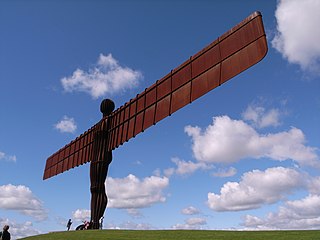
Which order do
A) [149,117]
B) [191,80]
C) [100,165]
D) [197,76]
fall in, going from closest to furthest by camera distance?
[197,76]
[191,80]
[149,117]
[100,165]

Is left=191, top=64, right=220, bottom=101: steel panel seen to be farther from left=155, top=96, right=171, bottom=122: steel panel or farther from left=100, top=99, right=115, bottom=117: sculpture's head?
left=100, top=99, right=115, bottom=117: sculpture's head

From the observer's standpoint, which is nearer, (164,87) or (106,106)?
(164,87)

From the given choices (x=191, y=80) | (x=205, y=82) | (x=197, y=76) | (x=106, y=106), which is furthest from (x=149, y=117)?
(x=106, y=106)

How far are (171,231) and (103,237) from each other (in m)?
2.72

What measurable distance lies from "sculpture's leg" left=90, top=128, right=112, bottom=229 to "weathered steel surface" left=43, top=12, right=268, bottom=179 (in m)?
0.51

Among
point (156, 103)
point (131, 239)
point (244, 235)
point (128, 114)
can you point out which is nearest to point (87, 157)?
point (128, 114)

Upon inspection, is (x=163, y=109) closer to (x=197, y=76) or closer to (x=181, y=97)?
(x=181, y=97)

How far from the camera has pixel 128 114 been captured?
1817 cm

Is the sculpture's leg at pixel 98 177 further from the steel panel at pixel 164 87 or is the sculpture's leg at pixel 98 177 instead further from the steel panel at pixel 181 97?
the steel panel at pixel 181 97

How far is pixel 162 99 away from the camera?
614 inches

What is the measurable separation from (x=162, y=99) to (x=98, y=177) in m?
6.02

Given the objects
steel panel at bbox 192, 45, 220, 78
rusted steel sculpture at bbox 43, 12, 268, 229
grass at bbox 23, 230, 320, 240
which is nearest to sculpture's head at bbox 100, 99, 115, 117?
rusted steel sculpture at bbox 43, 12, 268, 229

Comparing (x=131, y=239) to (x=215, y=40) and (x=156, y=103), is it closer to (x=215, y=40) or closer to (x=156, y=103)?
(x=156, y=103)

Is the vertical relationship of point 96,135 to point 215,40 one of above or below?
below
